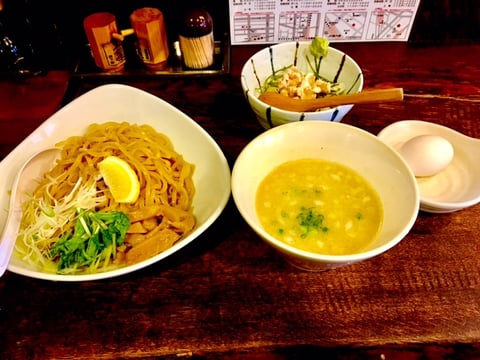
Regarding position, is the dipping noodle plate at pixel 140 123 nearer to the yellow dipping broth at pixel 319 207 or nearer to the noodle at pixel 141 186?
the noodle at pixel 141 186

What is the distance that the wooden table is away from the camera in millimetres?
1210

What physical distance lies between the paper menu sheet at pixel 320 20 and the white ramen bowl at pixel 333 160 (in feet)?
3.11

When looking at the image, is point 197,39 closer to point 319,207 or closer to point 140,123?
point 140,123

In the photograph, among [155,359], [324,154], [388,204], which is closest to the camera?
[155,359]

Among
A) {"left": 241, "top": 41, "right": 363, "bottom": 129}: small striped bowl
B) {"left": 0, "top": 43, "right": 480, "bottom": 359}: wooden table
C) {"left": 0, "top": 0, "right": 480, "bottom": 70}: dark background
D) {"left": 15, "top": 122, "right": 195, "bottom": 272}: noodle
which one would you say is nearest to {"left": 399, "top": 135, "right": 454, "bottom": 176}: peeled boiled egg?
{"left": 0, "top": 43, "right": 480, "bottom": 359}: wooden table

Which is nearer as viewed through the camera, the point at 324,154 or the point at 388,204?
the point at 388,204

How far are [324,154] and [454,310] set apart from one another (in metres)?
0.65

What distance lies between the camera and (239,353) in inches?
47.3

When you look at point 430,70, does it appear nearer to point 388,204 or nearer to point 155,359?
point 388,204

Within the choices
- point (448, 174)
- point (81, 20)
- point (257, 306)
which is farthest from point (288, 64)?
point (81, 20)

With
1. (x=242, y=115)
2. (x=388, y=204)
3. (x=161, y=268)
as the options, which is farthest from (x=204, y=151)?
(x=388, y=204)

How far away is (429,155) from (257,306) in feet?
2.68

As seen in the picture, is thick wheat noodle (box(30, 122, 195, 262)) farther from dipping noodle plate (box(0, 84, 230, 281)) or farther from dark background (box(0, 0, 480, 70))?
A: dark background (box(0, 0, 480, 70))

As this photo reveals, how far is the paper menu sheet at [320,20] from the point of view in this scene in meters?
2.08
